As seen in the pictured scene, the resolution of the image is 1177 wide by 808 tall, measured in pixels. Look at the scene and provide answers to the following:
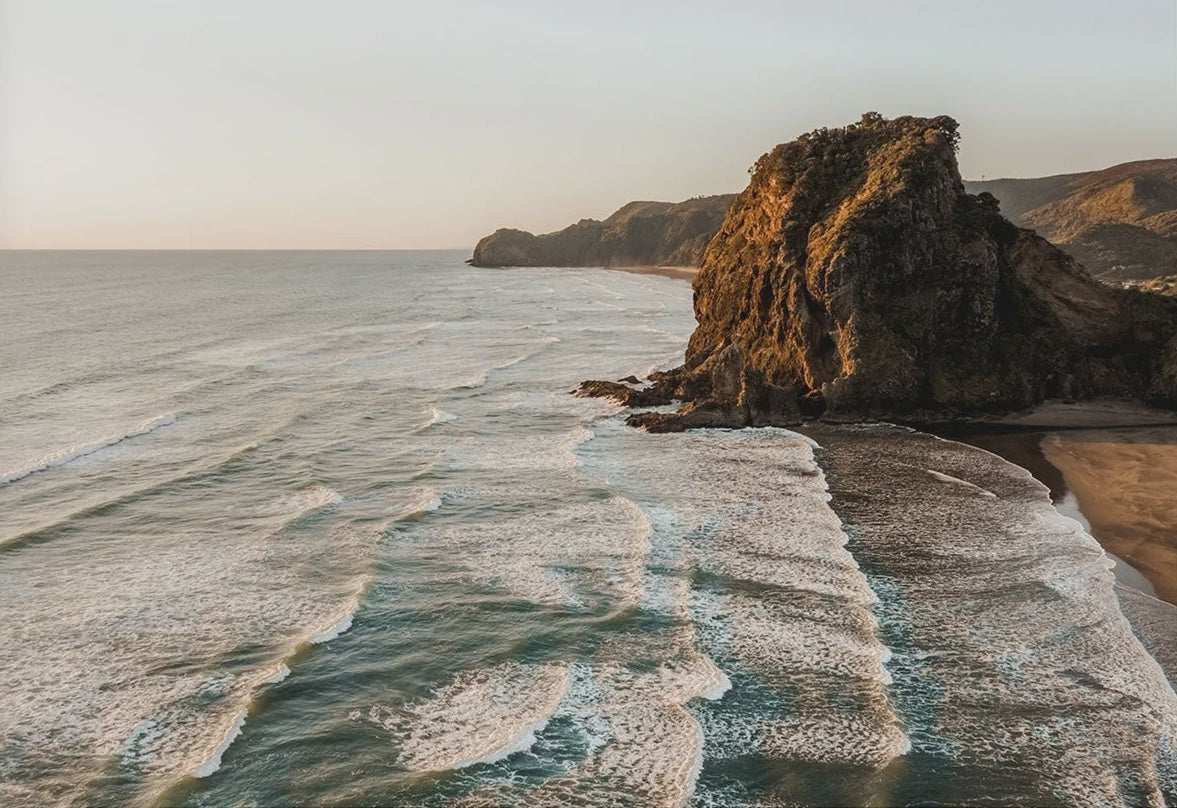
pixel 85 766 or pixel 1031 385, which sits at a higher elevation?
pixel 1031 385

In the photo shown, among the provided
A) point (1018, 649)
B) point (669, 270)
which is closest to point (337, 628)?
point (1018, 649)

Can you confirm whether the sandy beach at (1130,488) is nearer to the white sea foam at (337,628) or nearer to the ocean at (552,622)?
the ocean at (552,622)

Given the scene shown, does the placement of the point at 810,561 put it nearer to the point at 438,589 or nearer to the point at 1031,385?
the point at 438,589

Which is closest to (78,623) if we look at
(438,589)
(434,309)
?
(438,589)

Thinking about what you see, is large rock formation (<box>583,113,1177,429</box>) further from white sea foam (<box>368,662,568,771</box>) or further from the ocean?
white sea foam (<box>368,662,568,771</box>)

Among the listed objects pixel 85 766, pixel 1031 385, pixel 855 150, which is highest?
pixel 855 150

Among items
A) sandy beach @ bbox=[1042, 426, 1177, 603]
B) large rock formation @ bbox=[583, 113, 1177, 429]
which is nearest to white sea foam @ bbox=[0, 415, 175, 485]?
large rock formation @ bbox=[583, 113, 1177, 429]
